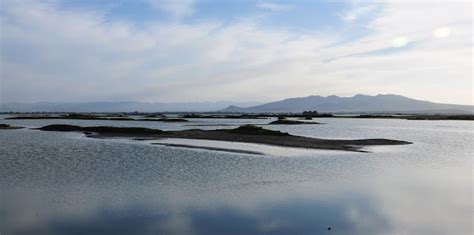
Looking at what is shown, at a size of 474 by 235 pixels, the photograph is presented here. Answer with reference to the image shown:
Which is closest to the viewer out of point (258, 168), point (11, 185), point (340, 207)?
point (340, 207)

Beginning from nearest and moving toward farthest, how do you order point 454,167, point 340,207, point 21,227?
point 21,227
point 340,207
point 454,167

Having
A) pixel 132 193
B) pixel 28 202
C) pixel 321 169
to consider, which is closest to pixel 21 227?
pixel 28 202

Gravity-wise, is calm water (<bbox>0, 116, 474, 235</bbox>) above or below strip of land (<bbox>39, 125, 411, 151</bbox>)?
below

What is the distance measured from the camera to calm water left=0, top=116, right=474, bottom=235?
1541 centimetres

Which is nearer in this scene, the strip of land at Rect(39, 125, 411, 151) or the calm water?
the calm water

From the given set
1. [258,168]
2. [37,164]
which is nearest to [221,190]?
[258,168]

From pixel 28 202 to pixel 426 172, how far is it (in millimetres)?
24479

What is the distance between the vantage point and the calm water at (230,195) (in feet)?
50.6

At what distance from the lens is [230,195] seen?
20203mm

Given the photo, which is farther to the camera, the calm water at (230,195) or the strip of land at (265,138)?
the strip of land at (265,138)

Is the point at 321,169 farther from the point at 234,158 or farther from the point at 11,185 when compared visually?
the point at 11,185

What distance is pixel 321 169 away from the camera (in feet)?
96.5

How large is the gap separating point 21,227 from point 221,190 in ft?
30.4

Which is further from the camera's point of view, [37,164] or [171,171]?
[37,164]
